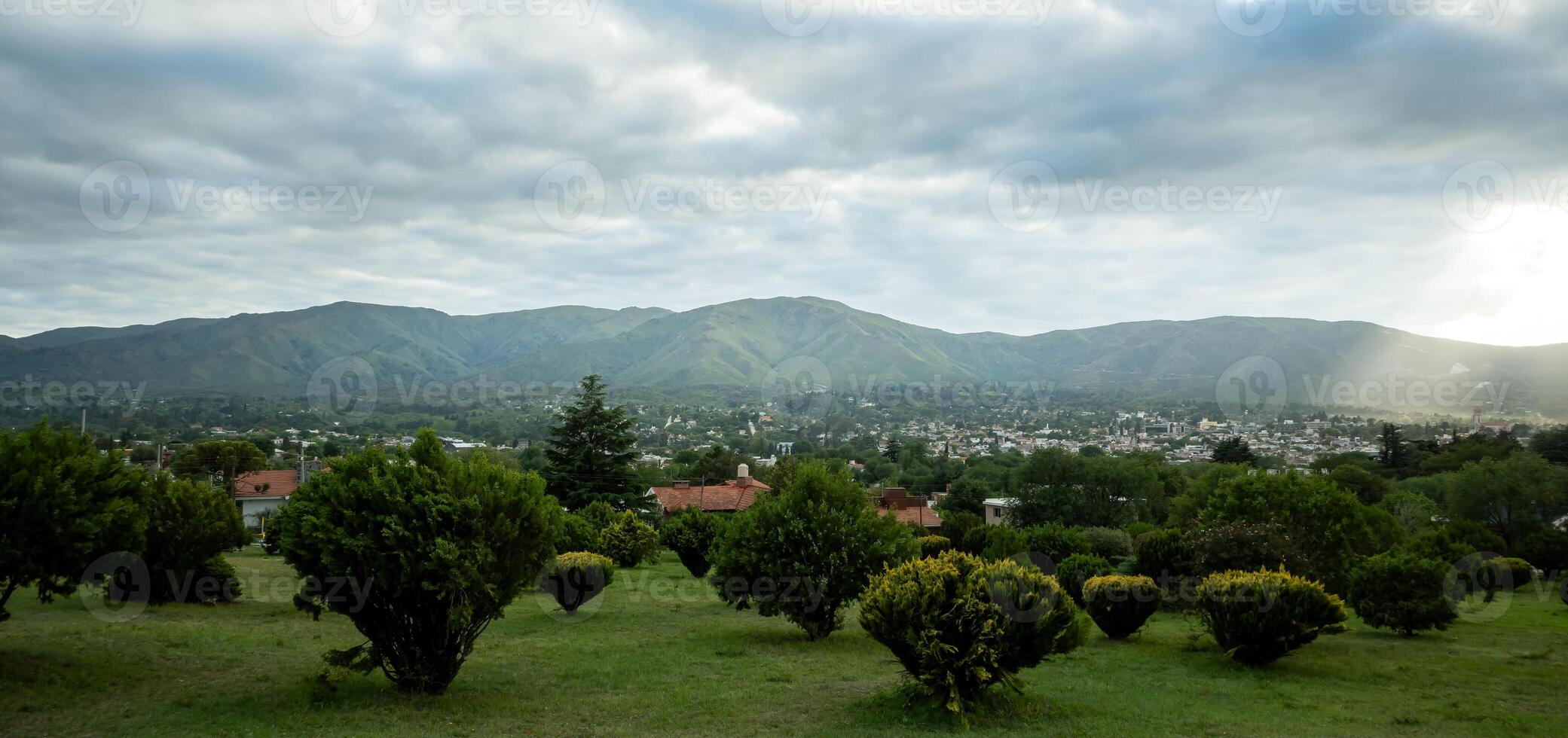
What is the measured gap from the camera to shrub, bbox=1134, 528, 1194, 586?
2023 cm

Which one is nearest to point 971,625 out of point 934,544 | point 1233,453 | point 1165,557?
point 1165,557

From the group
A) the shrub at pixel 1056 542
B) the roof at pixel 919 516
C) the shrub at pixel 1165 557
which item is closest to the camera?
the shrub at pixel 1165 557

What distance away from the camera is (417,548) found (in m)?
9.77

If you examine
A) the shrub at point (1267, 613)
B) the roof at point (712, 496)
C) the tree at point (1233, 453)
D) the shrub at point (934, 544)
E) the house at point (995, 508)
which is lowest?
the house at point (995, 508)

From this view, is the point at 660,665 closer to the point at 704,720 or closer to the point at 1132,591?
the point at 704,720

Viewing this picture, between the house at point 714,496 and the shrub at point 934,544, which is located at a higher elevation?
the shrub at point 934,544

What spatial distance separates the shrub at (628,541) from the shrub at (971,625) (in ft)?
68.1

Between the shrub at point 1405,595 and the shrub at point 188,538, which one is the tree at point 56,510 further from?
the shrub at point 1405,595

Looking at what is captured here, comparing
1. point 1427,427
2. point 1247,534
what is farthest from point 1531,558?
point 1427,427

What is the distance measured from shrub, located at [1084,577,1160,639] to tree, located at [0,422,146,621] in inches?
605

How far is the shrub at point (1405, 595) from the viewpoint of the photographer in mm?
16328

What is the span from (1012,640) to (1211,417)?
17440 cm

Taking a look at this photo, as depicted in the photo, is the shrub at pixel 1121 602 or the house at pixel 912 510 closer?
the shrub at pixel 1121 602

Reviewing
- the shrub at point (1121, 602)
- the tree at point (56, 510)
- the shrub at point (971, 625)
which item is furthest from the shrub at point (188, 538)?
the shrub at point (1121, 602)
